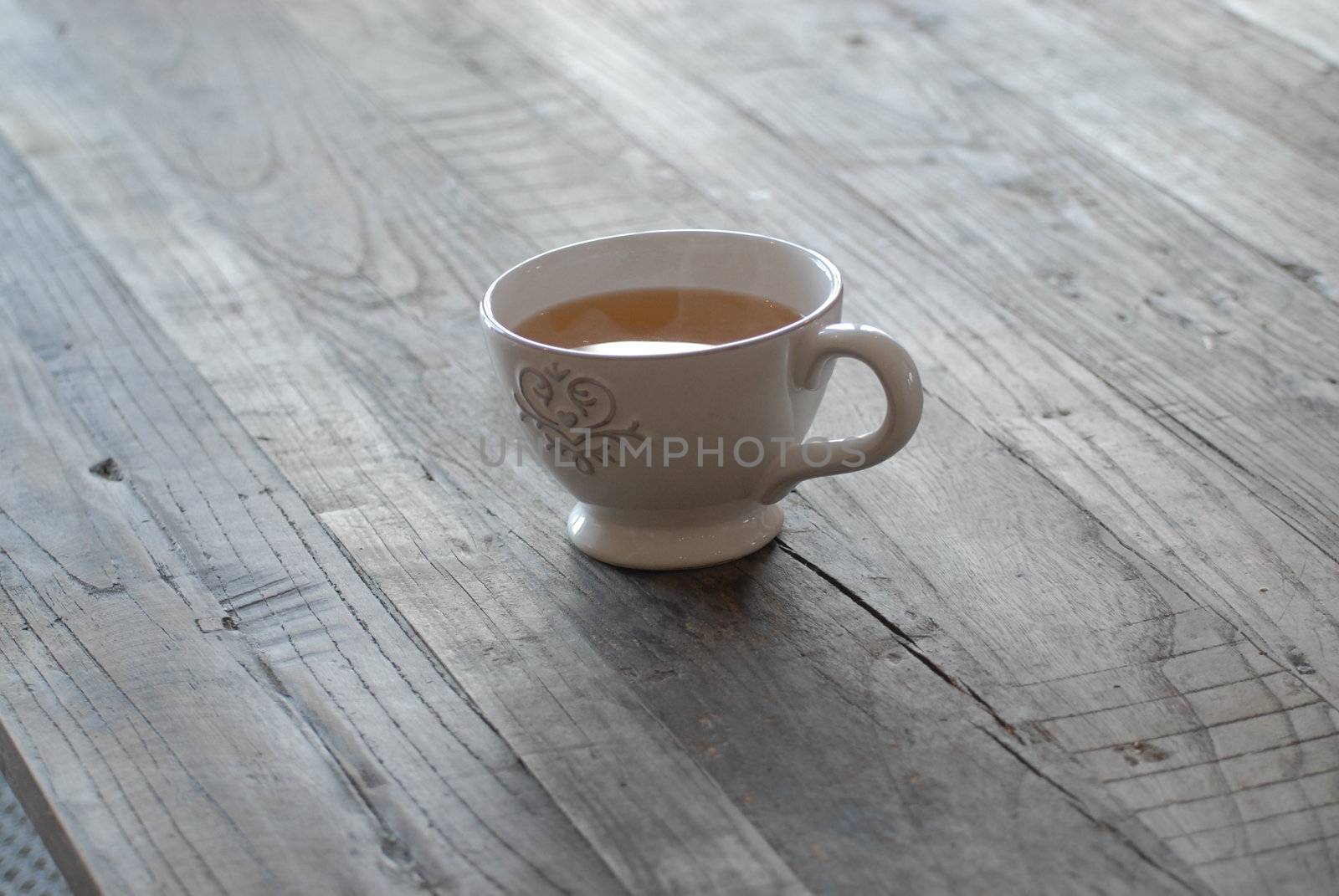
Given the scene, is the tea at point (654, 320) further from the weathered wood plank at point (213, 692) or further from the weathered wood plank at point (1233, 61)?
the weathered wood plank at point (1233, 61)

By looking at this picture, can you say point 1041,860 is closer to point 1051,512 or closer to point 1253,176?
point 1051,512

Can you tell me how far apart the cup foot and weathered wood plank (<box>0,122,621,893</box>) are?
3.6 inches

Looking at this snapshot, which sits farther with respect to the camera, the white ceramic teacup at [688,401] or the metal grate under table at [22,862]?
the metal grate under table at [22,862]

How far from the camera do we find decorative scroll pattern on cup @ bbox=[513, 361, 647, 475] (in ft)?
1.74

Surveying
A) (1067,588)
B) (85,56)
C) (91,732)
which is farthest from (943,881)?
(85,56)

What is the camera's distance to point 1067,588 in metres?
0.56

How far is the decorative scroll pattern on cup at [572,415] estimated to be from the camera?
53 centimetres

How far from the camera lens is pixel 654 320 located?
60 centimetres

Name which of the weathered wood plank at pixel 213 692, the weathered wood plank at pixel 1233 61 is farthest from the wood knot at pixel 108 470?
the weathered wood plank at pixel 1233 61

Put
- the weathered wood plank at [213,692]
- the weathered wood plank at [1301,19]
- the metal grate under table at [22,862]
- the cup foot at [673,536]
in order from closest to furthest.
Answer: the weathered wood plank at [213,692], the cup foot at [673,536], the metal grate under table at [22,862], the weathered wood plank at [1301,19]

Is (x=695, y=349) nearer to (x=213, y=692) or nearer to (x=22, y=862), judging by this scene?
(x=213, y=692)

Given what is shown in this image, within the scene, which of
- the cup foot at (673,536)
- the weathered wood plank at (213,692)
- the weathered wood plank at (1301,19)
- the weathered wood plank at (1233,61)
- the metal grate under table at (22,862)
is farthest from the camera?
the weathered wood plank at (1301,19)

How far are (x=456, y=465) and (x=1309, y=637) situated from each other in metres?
0.36

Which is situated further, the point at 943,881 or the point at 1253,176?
the point at 1253,176
